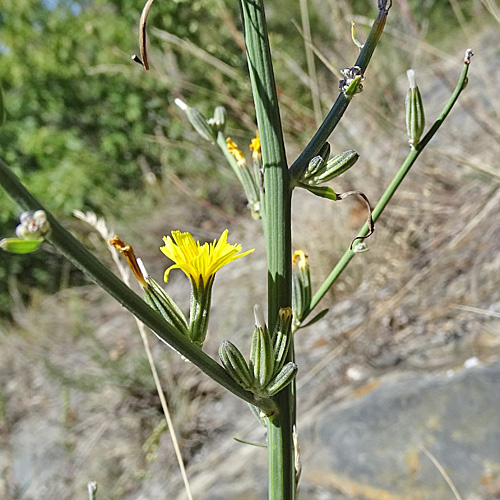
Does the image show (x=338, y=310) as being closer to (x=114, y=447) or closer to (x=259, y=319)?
(x=114, y=447)

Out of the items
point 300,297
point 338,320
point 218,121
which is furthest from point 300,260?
point 338,320

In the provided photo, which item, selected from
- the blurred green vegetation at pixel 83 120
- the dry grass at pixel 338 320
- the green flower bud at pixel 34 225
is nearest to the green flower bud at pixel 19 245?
the green flower bud at pixel 34 225

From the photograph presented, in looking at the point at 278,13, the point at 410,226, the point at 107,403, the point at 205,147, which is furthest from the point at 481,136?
the point at 278,13

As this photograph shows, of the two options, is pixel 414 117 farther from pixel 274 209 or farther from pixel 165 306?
pixel 165 306

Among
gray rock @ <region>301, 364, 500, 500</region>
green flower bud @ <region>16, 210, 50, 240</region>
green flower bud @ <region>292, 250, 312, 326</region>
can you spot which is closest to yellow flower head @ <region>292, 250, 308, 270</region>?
green flower bud @ <region>292, 250, 312, 326</region>

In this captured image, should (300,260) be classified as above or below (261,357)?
above
